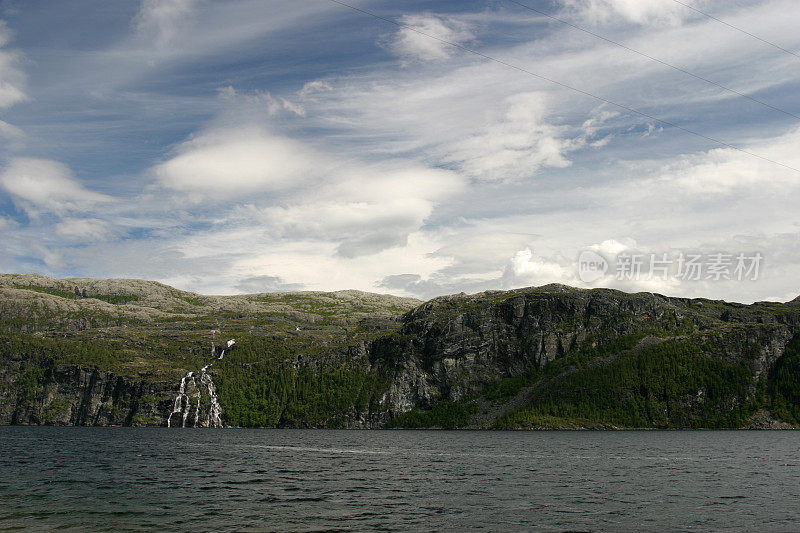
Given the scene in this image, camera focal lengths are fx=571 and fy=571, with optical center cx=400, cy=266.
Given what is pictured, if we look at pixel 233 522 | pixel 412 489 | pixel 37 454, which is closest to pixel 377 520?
pixel 233 522

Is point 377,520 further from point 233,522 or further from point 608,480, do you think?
point 608,480

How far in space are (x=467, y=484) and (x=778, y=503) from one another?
1418 inches

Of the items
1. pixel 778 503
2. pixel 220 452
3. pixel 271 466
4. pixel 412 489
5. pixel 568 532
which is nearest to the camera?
pixel 568 532

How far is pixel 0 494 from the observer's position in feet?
217

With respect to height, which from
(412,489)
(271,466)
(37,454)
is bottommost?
(37,454)

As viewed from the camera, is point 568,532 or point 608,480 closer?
point 568,532

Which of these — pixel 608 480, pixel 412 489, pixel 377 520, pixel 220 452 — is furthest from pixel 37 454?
pixel 608 480

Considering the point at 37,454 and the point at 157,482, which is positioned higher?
the point at 157,482

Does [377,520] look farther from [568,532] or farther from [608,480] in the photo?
[608,480]

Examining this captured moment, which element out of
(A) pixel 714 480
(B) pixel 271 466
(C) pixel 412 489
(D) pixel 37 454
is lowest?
(D) pixel 37 454

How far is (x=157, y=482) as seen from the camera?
7975 centimetres

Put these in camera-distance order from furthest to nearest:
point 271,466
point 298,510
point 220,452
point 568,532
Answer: point 220,452
point 271,466
point 298,510
point 568,532

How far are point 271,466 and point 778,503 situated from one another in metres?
77.3

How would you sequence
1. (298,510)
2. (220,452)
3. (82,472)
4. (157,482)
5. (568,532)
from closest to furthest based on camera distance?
(568,532) < (298,510) < (157,482) < (82,472) < (220,452)
